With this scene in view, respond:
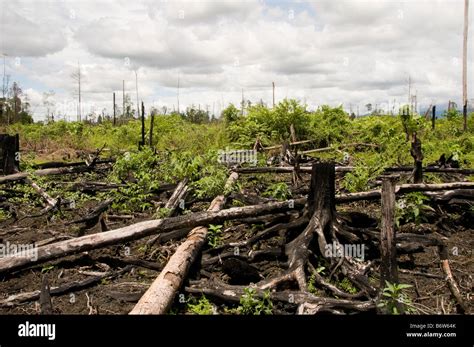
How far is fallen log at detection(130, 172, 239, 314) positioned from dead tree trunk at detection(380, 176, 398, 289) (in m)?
2.22

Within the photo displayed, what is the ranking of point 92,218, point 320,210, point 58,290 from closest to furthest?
point 58,290 → point 320,210 → point 92,218

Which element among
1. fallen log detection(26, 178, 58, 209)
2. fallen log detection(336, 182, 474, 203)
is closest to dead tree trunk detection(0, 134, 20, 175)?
fallen log detection(26, 178, 58, 209)

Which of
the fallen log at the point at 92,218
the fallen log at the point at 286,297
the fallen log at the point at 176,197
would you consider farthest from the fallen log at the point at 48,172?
the fallen log at the point at 286,297

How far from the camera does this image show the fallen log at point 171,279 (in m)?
4.27

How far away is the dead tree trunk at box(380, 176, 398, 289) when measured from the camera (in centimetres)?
451

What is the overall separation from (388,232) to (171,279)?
2.36 meters

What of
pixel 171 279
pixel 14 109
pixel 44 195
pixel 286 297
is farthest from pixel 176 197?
pixel 14 109

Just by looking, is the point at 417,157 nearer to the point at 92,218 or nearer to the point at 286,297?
the point at 286,297

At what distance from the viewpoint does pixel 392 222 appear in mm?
4594

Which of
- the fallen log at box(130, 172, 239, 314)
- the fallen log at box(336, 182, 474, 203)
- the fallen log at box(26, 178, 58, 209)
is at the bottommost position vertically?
the fallen log at box(130, 172, 239, 314)

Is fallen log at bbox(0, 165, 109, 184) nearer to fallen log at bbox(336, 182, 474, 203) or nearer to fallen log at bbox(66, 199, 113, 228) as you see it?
fallen log at bbox(66, 199, 113, 228)

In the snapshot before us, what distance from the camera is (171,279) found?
4852mm

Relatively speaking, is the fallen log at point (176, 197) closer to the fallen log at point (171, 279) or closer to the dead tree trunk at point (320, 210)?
the fallen log at point (171, 279)

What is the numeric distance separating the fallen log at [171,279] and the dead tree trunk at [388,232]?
2.22 metres
